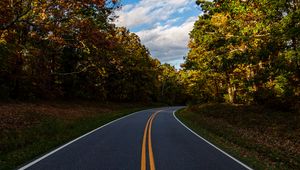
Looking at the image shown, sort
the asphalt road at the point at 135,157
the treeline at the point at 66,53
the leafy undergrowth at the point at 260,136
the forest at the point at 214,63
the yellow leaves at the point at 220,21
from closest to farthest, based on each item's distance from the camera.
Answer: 1. the asphalt road at the point at 135,157
2. the leafy undergrowth at the point at 260,136
3. the forest at the point at 214,63
4. the treeline at the point at 66,53
5. the yellow leaves at the point at 220,21

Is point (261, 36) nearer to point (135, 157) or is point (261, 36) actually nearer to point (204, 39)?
point (204, 39)

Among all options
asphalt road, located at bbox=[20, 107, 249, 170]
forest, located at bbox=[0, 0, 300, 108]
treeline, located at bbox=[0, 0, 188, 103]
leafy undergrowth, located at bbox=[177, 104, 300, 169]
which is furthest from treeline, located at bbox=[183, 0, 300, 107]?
asphalt road, located at bbox=[20, 107, 249, 170]

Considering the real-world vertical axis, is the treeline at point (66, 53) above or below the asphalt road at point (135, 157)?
above

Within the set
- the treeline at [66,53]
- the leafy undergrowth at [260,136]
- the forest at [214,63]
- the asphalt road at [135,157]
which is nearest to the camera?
the asphalt road at [135,157]

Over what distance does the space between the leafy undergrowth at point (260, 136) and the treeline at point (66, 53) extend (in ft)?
31.5

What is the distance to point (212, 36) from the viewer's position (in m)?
21.1

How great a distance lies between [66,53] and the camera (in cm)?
4369

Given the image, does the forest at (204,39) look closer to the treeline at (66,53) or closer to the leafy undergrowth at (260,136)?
the treeline at (66,53)

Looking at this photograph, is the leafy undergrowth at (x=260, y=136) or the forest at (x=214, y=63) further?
the forest at (x=214, y=63)

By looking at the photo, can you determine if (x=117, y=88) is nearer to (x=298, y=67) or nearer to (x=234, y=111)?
(x=234, y=111)

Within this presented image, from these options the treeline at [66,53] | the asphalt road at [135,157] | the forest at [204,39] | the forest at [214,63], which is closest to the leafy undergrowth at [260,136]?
the forest at [214,63]

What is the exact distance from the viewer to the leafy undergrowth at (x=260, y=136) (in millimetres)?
11539

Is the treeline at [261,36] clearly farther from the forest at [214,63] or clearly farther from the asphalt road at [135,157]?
the asphalt road at [135,157]

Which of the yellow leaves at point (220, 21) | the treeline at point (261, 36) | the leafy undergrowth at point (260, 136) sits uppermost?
the yellow leaves at point (220, 21)
